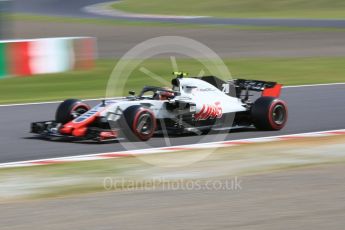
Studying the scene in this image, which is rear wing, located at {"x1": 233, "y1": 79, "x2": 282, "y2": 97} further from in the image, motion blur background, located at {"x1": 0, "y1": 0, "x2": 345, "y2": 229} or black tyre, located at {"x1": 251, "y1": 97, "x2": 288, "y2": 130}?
motion blur background, located at {"x1": 0, "y1": 0, "x2": 345, "y2": 229}

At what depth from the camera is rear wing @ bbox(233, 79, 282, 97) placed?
37.3ft

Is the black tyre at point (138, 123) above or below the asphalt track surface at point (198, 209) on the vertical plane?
above

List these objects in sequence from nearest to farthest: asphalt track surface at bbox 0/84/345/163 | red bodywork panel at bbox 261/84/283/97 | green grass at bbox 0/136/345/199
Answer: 1. green grass at bbox 0/136/345/199
2. asphalt track surface at bbox 0/84/345/163
3. red bodywork panel at bbox 261/84/283/97

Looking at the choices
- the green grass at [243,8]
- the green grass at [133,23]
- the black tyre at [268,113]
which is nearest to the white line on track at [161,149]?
the black tyre at [268,113]

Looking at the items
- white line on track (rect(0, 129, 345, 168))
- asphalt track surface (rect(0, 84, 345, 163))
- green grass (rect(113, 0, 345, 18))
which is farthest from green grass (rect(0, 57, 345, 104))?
green grass (rect(113, 0, 345, 18))

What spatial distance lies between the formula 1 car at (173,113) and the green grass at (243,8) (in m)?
32.5

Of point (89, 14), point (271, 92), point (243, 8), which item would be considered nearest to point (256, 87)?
point (271, 92)

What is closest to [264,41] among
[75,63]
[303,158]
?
[75,63]

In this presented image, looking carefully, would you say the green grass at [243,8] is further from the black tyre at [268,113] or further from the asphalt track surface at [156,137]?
the black tyre at [268,113]

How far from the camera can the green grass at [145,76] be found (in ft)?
52.9

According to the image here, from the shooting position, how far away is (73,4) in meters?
53.9

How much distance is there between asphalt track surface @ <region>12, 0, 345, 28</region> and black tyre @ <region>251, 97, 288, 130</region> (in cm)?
2421

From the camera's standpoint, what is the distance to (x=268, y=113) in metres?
11.0

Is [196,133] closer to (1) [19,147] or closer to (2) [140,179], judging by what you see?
(1) [19,147]
